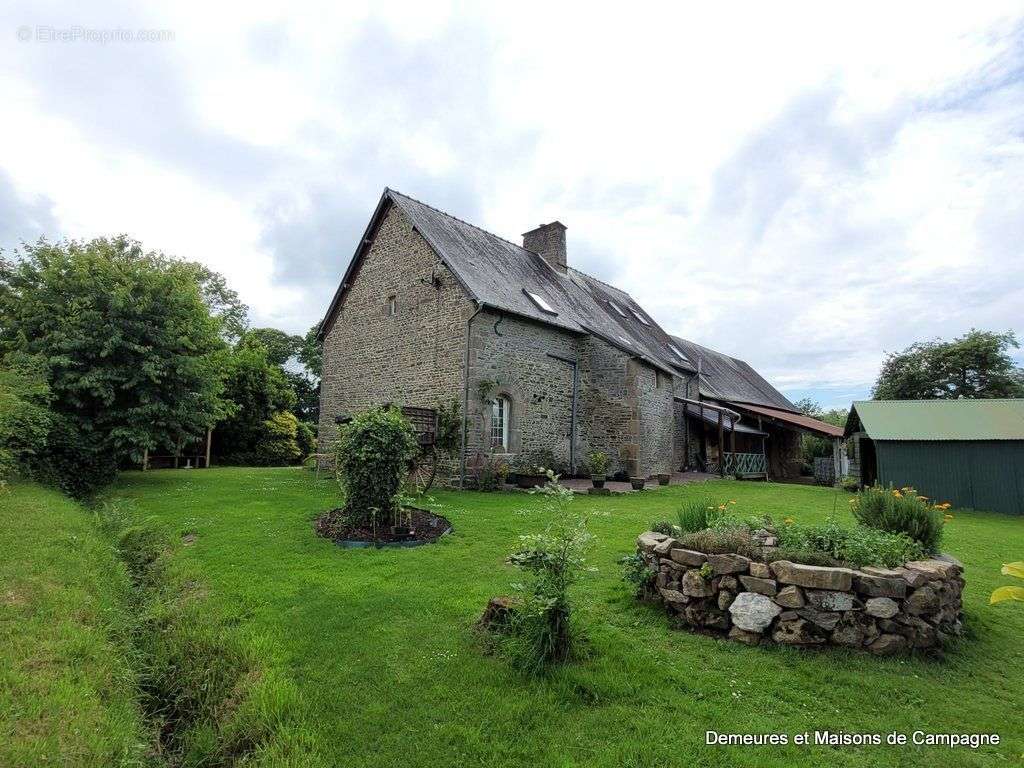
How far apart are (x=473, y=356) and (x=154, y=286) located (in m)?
9.21

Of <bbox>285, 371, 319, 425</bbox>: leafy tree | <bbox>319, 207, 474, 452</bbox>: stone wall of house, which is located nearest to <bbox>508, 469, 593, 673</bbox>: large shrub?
<bbox>319, 207, 474, 452</bbox>: stone wall of house

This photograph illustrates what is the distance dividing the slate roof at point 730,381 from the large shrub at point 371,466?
1944cm

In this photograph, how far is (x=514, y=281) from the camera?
18.4 metres

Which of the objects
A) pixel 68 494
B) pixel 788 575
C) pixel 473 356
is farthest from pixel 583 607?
pixel 68 494

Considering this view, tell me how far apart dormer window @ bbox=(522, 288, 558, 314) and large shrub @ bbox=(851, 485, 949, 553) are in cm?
1214

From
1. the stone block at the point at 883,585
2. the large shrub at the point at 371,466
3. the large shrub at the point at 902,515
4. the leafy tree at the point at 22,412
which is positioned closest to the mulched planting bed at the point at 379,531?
the large shrub at the point at 371,466

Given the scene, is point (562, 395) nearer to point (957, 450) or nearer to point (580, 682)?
point (957, 450)

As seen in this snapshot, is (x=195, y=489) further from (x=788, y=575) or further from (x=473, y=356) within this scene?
(x=788, y=575)

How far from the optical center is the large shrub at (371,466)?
852 centimetres

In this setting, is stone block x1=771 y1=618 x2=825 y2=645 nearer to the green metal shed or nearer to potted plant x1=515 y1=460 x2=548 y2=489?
potted plant x1=515 y1=460 x2=548 y2=489

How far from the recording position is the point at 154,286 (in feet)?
48.4

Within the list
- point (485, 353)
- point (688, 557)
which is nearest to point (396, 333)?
point (485, 353)

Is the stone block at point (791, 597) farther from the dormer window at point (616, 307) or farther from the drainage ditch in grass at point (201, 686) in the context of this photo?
the dormer window at point (616, 307)

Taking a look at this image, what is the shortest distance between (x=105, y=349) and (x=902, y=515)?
56.1ft
